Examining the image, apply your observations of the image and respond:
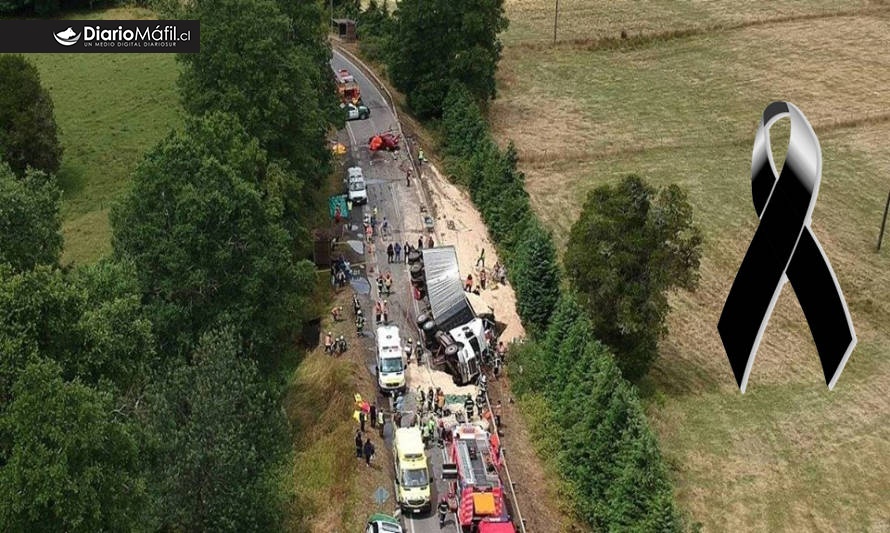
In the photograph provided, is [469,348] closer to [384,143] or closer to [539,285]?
[539,285]

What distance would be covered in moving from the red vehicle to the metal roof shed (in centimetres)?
2244

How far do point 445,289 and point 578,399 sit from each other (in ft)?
39.4

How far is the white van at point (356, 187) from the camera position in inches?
2616

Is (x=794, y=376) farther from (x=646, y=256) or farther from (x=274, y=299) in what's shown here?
(x=274, y=299)

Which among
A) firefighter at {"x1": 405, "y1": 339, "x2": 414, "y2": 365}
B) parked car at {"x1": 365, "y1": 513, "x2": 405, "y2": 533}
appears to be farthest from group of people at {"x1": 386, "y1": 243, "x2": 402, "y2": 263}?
parked car at {"x1": 365, "y1": 513, "x2": 405, "y2": 533}

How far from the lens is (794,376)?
164ft

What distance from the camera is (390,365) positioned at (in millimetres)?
46094

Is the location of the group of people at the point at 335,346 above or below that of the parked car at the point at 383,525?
above

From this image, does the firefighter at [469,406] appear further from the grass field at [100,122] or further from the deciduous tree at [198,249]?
the grass field at [100,122]

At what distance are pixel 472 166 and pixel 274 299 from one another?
29287 millimetres

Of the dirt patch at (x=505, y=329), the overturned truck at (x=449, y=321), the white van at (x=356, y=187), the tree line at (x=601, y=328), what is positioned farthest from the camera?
the white van at (x=356, y=187)

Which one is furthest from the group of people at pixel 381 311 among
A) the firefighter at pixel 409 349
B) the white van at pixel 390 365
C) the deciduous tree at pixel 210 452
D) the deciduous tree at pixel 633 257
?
the deciduous tree at pixel 210 452

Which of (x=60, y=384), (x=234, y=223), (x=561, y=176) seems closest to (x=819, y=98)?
(x=561, y=176)

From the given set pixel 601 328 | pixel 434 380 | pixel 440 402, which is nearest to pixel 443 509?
pixel 440 402
